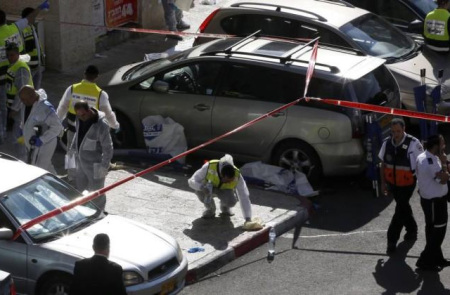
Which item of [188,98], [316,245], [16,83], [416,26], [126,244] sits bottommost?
[316,245]

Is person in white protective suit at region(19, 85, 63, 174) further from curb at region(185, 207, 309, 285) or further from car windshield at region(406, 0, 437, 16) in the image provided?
car windshield at region(406, 0, 437, 16)

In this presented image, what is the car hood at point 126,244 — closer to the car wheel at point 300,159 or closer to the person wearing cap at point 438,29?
the car wheel at point 300,159

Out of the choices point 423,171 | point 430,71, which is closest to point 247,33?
point 430,71

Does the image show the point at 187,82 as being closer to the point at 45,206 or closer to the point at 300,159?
the point at 300,159

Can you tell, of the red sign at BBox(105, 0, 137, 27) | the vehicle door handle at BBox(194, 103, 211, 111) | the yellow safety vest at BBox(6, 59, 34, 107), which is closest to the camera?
the yellow safety vest at BBox(6, 59, 34, 107)

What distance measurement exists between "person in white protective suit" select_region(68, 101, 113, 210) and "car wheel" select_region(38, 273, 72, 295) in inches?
89.6

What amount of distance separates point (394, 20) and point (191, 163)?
18.5 feet

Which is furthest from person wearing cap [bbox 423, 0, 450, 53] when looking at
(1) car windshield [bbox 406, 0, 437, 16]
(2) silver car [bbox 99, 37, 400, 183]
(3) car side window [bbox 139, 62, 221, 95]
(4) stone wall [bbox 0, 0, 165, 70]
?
(4) stone wall [bbox 0, 0, 165, 70]

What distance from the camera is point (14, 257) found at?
9742mm

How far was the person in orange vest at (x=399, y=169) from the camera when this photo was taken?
11.4 metres

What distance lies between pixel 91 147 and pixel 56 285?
2.53 m

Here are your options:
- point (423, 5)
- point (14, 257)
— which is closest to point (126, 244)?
point (14, 257)

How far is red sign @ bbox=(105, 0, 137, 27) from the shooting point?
19.6m

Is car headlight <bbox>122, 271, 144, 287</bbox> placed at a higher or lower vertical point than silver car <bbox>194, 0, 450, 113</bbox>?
lower
